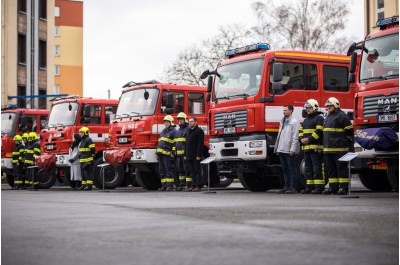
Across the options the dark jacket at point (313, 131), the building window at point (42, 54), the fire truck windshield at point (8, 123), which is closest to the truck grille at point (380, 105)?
the dark jacket at point (313, 131)

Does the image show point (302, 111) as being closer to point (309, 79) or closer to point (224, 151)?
point (309, 79)

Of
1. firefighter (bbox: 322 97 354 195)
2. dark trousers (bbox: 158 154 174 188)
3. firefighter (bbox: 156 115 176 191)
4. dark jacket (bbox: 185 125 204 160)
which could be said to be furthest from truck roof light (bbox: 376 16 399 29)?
dark trousers (bbox: 158 154 174 188)

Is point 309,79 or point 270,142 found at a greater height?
point 309,79

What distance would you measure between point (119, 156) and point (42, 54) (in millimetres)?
33549

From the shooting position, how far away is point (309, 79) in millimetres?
19641

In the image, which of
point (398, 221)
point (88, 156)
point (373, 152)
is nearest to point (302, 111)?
point (373, 152)

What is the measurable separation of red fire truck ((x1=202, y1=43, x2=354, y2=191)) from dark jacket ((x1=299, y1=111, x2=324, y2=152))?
1.29 m

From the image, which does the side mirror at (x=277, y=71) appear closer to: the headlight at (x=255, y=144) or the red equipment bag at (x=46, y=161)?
the headlight at (x=255, y=144)

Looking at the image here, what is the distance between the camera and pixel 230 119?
19.9m

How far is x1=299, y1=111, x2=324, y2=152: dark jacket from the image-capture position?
57.4 feet

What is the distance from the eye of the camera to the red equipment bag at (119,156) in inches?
899

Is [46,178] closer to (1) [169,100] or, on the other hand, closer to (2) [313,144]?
(1) [169,100]

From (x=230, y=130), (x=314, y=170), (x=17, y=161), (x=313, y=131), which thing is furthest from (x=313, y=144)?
(x=17, y=161)

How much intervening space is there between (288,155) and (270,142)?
3.01 ft
